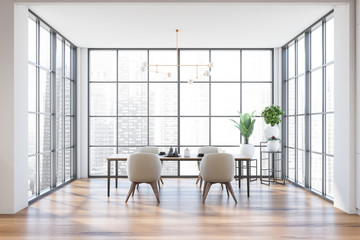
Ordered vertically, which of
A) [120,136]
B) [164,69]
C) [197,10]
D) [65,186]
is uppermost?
[197,10]

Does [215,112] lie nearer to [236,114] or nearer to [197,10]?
[236,114]

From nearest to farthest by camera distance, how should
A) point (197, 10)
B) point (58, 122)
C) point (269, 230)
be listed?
point (269, 230) < point (197, 10) < point (58, 122)

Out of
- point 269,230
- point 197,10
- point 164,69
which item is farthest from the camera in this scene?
point 164,69

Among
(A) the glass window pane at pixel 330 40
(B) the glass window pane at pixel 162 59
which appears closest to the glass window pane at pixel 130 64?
(B) the glass window pane at pixel 162 59

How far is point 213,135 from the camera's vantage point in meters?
8.18

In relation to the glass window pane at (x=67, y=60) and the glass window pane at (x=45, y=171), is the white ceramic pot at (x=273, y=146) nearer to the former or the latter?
the glass window pane at (x=45, y=171)

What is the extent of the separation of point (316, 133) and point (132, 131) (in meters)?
3.95

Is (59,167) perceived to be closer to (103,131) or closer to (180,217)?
(103,131)

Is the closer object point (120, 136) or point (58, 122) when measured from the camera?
point (58, 122)

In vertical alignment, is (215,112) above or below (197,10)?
below

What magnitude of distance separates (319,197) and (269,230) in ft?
7.47

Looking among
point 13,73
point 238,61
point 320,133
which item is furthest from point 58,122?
point 320,133

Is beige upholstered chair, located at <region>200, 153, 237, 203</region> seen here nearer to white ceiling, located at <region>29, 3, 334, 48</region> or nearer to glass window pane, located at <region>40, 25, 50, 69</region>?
white ceiling, located at <region>29, 3, 334, 48</region>

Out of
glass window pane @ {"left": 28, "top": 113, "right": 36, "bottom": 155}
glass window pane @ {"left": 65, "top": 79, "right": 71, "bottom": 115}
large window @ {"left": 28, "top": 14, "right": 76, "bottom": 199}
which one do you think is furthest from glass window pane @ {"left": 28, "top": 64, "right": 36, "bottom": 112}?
glass window pane @ {"left": 65, "top": 79, "right": 71, "bottom": 115}
